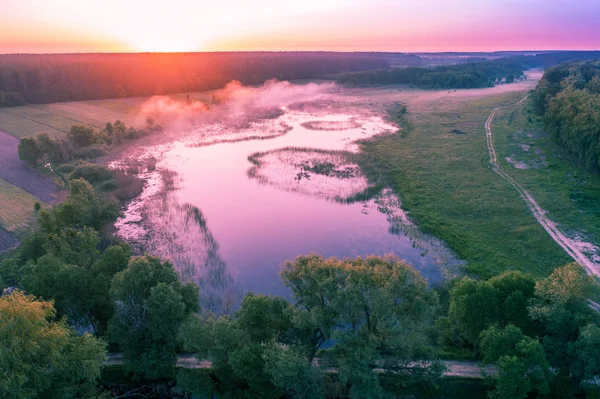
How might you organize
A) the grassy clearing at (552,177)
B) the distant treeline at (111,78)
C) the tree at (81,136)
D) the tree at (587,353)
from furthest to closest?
1. the distant treeline at (111,78)
2. the tree at (81,136)
3. the grassy clearing at (552,177)
4. the tree at (587,353)

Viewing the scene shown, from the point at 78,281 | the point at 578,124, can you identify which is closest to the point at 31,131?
the point at 78,281

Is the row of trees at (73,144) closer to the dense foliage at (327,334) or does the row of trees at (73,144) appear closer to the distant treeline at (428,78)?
the dense foliage at (327,334)

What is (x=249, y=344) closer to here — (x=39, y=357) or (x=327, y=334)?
(x=327, y=334)

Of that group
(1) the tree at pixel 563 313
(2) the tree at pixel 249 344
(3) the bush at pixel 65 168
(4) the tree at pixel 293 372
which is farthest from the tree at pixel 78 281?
(3) the bush at pixel 65 168

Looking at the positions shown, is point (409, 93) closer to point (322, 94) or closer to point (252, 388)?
point (322, 94)

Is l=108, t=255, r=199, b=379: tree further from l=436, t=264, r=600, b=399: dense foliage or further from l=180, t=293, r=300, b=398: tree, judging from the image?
l=436, t=264, r=600, b=399: dense foliage

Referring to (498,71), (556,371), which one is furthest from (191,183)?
(498,71)
